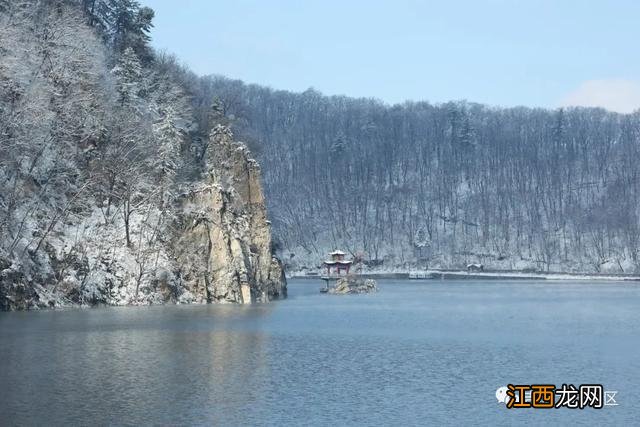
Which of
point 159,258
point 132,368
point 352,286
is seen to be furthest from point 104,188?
point 352,286

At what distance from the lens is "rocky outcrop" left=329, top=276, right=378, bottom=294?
115 m

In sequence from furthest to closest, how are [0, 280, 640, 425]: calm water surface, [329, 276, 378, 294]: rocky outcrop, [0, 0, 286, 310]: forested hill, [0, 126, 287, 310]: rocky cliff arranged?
1. [329, 276, 378, 294]: rocky outcrop
2. [0, 0, 286, 310]: forested hill
3. [0, 126, 287, 310]: rocky cliff
4. [0, 280, 640, 425]: calm water surface

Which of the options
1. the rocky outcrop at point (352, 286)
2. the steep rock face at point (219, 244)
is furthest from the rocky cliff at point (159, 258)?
the rocky outcrop at point (352, 286)

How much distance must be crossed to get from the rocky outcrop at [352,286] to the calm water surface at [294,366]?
1880 inches

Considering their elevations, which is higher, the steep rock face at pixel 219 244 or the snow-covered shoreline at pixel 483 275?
the steep rock face at pixel 219 244

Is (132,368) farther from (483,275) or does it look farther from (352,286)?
(483,275)

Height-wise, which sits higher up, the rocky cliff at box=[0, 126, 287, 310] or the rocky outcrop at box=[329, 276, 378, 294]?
the rocky cliff at box=[0, 126, 287, 310]

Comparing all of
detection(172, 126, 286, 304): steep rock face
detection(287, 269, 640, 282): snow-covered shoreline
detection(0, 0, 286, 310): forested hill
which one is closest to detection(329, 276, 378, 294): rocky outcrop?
detection(0, 0, 286, 310): forested hill

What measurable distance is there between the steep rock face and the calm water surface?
10485mm

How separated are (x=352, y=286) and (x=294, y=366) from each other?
79.1 metres

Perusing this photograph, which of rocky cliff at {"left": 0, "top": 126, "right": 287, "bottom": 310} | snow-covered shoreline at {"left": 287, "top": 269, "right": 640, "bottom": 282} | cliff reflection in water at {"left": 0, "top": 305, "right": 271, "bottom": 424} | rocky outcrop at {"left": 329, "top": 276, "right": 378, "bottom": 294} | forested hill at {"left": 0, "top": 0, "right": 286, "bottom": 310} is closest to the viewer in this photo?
cliff reflection in water at {"left": 0, "top": 305, "right": 271, "bottom": 424}

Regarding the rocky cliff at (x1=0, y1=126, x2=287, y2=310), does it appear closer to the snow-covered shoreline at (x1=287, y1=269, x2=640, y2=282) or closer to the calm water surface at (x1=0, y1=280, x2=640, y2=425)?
the calm water surface at (x1=0, y1=280, x2=640, y2=425)

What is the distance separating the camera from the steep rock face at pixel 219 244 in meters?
76.5

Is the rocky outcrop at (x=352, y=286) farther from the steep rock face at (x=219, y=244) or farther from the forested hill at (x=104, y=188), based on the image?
the steep rock face at (x=219, y=244)
